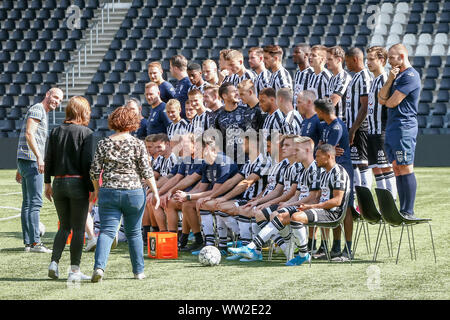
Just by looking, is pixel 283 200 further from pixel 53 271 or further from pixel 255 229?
pixel 53 271

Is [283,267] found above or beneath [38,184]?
beneath

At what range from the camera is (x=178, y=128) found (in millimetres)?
9703

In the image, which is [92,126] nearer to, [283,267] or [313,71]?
[313,71]

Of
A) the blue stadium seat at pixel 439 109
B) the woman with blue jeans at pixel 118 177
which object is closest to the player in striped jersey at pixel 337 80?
the woman with blue jeans at pixel 118 177

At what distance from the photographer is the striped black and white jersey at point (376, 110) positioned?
9.26 m

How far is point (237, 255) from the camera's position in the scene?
324 inches

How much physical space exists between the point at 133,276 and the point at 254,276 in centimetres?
106

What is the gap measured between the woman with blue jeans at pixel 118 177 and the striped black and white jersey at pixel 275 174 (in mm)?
2077

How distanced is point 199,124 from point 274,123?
3.84ft

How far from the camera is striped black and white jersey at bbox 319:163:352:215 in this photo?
7.74m

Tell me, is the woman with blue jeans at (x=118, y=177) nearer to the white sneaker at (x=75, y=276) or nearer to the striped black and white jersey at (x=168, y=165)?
the white sneaker at (x=75, y=276)

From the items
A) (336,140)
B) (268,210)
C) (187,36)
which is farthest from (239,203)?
(187,36)

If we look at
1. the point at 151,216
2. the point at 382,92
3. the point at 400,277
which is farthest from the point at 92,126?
the point at 400,277

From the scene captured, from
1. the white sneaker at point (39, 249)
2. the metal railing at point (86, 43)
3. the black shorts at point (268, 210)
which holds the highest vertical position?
the metal railing at point (86, 43)
